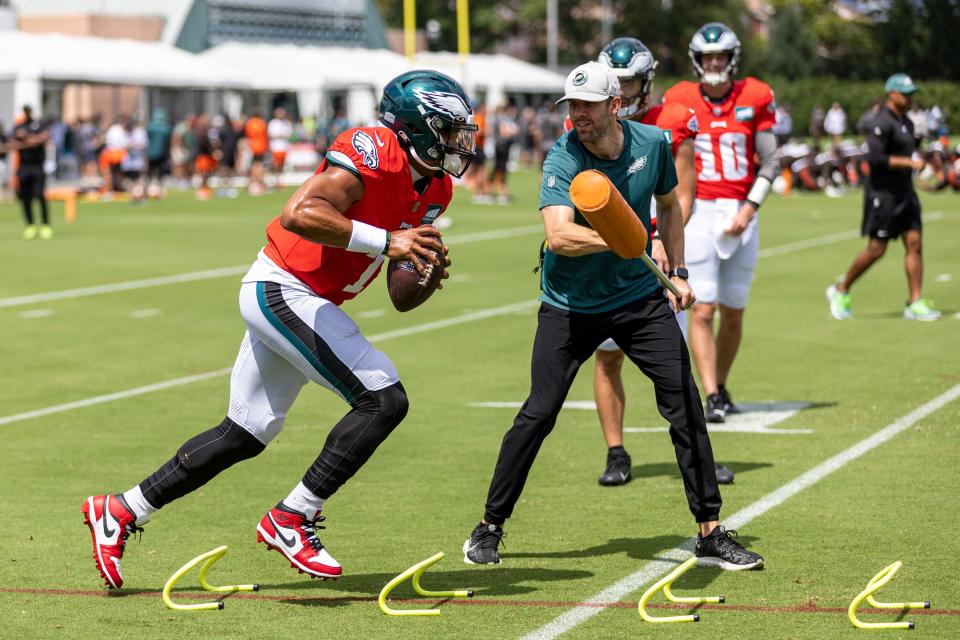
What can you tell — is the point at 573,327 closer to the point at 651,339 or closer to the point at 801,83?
the point at 651,339

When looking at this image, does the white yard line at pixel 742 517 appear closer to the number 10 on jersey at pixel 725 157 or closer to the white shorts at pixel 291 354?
the white shorts at pixel 291 354

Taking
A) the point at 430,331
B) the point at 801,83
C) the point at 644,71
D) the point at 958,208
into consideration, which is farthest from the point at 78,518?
the point at 801,83

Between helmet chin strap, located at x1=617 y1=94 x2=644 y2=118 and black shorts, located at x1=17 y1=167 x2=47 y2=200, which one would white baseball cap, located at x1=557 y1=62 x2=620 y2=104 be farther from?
black shorts, located at x1=17 y1=167 x2=47 y2=200

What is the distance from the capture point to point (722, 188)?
9.66 m

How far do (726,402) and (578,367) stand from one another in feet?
11.8

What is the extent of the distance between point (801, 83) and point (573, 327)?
74.4 m

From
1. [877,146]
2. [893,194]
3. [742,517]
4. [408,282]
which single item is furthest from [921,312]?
[408,282]

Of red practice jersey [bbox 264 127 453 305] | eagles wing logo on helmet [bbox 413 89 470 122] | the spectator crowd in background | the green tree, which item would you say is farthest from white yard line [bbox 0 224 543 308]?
the green tree

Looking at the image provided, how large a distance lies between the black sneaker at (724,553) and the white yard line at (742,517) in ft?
0.51

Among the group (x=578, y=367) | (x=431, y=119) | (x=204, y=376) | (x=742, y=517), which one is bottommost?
(x=204, y=376)

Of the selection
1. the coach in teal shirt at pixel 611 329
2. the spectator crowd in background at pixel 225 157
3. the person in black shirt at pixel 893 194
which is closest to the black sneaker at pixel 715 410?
the coach in teal shirt at pixel 611 329

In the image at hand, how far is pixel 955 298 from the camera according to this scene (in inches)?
648

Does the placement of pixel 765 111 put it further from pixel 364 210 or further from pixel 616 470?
pixel 364 210

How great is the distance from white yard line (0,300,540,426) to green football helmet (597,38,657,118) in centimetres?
457
